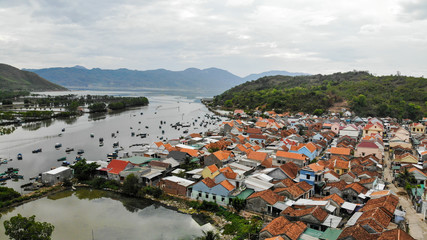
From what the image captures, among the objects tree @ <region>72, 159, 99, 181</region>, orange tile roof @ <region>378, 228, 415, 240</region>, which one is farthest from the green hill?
orange tile roof @ <region>378, 228, 415, 240</region>

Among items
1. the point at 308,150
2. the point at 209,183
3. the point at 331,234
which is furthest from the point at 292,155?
the point at 331,234

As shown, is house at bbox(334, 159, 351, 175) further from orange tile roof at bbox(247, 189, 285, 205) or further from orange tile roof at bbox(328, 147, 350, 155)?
orange tile roof at bbox(247, 189, 285, 205)

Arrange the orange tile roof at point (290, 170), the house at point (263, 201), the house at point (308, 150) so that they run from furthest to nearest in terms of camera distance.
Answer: the house at point (308, 150) < the orange tile roof at point (290, 170) < the house at point (263, 201)

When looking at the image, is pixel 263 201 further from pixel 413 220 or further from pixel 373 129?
pixel 373 129

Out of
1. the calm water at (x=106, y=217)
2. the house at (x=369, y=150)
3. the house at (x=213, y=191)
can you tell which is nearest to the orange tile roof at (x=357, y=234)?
the house at (x=213, y=191)

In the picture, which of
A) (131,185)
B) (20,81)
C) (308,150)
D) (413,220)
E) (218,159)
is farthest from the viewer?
(20,81)

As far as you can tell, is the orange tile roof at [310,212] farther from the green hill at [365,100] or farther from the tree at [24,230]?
the green hill at [365,100]
